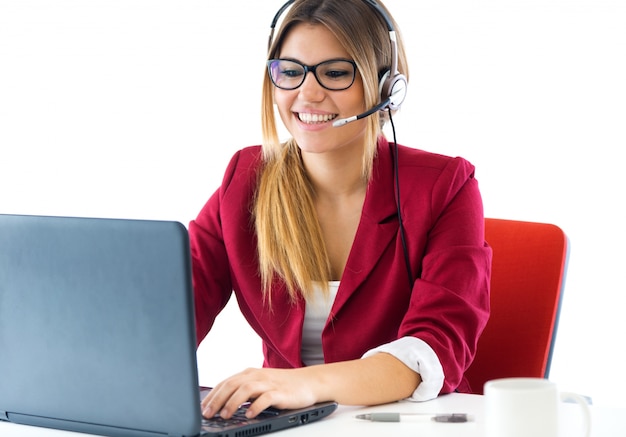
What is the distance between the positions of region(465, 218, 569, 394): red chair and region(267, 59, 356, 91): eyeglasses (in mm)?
469

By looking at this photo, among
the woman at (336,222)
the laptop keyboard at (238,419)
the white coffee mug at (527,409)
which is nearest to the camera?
the white coffee mug at (527,409)

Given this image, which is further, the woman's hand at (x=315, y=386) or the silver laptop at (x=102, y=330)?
the woman's hand at (x=315, y=386)

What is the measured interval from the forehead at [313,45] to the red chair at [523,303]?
524 millimetres

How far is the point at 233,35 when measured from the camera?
3.75 m

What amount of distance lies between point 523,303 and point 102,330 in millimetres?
987

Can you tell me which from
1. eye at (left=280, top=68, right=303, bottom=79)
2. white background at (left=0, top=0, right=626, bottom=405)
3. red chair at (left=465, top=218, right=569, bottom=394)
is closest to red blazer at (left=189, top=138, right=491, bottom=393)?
red chair at (left=465, top=218, right=569, bottom=394)

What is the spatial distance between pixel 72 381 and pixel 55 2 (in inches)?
112

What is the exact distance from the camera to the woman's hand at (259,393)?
1327mm

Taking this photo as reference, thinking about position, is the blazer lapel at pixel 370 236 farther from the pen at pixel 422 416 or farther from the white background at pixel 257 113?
the white background at pixel 257 113

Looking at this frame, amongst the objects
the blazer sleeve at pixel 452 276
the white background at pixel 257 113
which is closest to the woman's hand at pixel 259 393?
the blazer sleeve at pixel 452 276

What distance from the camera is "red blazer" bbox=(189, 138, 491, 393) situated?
1.68m

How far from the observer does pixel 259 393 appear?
1.35 m

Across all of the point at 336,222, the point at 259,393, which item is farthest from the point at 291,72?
the point at 259,393

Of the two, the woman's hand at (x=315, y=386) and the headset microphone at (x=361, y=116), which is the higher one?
the headset microphone at (x=361, y=116)
